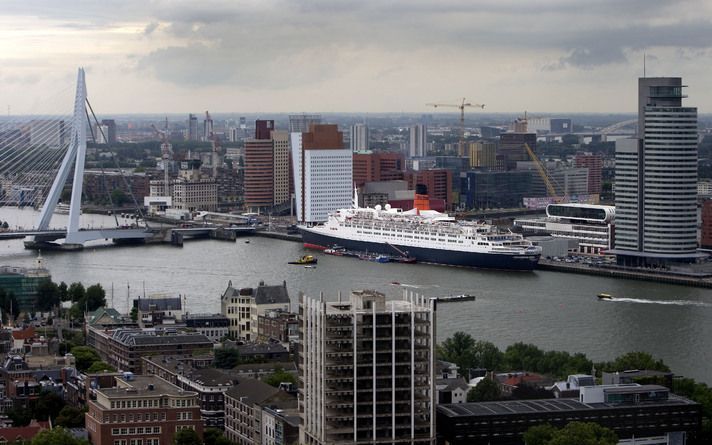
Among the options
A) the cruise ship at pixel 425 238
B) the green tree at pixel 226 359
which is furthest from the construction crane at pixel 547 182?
the green tree at pixel 226 359

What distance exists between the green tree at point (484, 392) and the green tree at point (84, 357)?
13.4 feet

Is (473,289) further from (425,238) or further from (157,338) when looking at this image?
(157,338)

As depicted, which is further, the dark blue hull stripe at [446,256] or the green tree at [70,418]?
the dark blue hull stripe at [446,256]

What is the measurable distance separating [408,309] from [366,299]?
0.89ft

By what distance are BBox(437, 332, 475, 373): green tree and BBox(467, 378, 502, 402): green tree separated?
1782 millimetres

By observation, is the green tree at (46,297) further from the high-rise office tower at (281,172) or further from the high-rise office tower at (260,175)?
the high-rise office tower at (281,172)

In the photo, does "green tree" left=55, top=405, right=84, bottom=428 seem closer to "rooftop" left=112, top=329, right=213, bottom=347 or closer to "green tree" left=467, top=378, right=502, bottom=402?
"rooftop" left=112, top=329, right=213, bottom=347

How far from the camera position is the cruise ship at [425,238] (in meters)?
25.3

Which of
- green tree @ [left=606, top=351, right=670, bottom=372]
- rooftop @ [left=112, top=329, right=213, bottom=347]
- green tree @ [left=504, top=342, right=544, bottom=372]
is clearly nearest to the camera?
green tree @ [left=606, top=351, right=670, bottom=372]

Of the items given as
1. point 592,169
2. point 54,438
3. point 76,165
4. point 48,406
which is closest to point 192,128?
point 592,169

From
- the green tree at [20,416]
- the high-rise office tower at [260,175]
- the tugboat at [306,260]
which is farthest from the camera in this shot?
the high-rise office tower at [260,175]

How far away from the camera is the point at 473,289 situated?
21.7 metres

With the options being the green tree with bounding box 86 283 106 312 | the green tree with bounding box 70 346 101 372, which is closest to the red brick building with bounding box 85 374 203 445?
the green tree with bounding box 70 346 101 372

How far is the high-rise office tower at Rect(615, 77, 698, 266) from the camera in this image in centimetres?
2445
